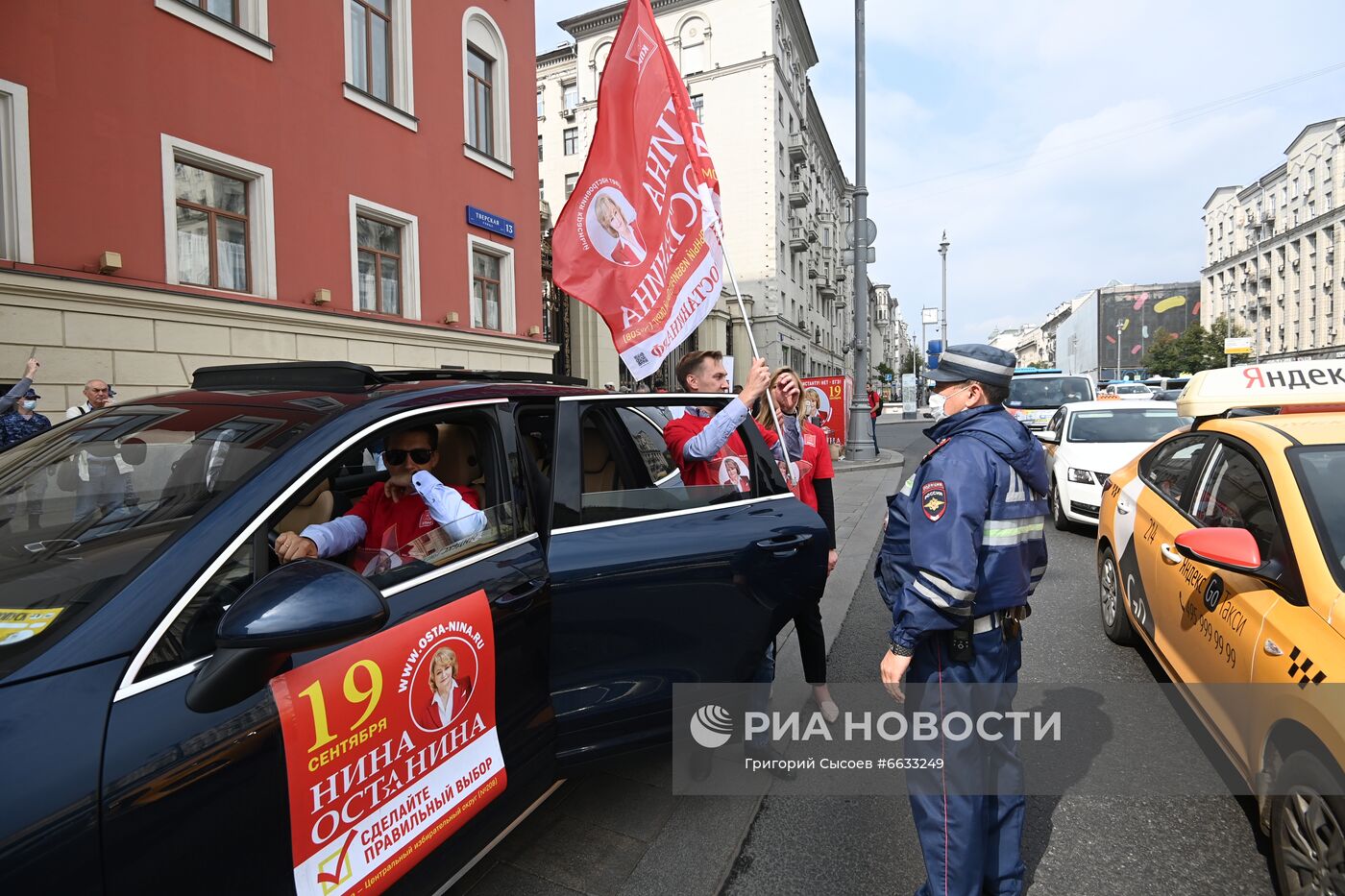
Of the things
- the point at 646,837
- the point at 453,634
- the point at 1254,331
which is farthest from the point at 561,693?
the point at 1254,331

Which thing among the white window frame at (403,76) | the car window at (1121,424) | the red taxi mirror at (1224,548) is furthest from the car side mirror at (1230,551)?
the white window frame at (403,76)

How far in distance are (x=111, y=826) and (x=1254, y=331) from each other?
98.2 meters

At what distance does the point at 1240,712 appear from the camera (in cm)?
247

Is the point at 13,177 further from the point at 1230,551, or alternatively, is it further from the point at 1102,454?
the point at 1102,454

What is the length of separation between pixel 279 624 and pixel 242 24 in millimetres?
11803

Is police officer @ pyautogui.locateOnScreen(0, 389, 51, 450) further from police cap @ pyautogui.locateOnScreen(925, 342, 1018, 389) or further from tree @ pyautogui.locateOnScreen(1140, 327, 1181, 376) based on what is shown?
tree @ pyautogui.locateOnScreen(1140, 327, 1181, 376)

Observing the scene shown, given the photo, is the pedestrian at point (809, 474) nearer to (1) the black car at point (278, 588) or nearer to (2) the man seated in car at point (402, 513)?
(1) the black car at point (278, 588)

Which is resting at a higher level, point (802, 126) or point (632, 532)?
point (802, 126)

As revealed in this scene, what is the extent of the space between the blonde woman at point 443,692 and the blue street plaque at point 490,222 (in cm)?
1363

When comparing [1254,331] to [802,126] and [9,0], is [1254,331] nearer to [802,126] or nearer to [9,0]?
[802,126]

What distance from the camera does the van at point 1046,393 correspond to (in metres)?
15.3

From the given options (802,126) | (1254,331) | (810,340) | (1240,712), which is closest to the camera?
(1240,712)

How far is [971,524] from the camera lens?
2041 millimetres

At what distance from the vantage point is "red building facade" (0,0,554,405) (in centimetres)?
795
